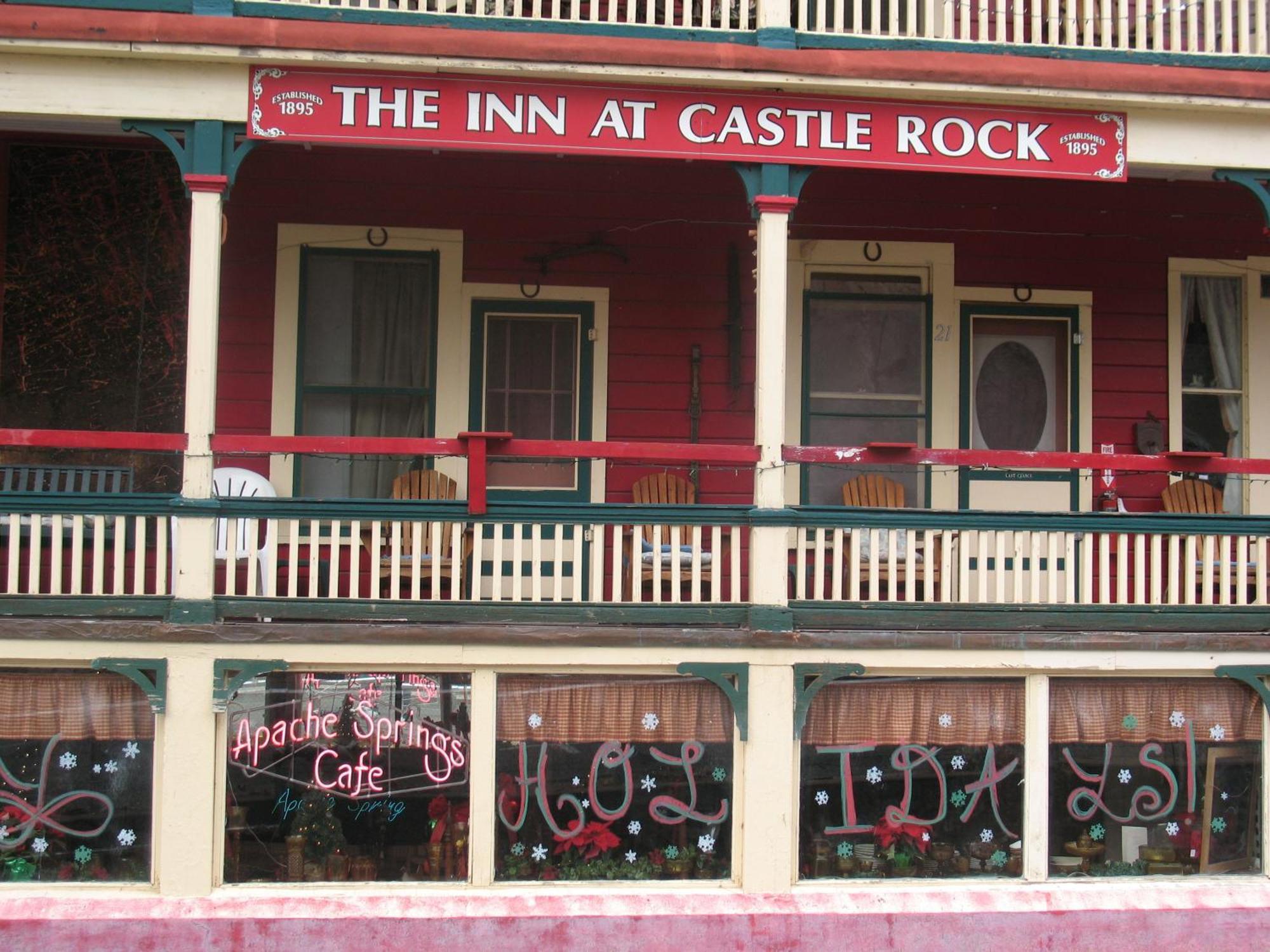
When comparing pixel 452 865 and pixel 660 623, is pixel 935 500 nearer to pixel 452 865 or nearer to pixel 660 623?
pixel 660 623

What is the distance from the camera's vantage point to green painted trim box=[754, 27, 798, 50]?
7.83 meters

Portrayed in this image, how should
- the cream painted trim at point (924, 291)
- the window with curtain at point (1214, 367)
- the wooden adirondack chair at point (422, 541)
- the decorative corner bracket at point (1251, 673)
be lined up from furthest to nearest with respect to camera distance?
the window with curtain at point (1214, 367)
the cream painted trim at point (924, 291)
the decorative corner bracket at point (1251, 673)
the wooden adirondack chair at point (422, 541)

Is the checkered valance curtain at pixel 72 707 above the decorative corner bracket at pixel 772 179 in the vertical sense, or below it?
below

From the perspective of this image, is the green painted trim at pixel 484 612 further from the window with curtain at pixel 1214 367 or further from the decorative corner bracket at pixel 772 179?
the window with curtain at pixel 1214 367

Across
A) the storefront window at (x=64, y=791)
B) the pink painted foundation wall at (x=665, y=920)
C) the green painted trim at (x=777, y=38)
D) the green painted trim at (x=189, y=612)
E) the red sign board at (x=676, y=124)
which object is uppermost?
the green painted trim at (x=777, y=38)

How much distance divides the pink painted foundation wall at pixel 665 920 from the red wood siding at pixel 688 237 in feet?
10.6

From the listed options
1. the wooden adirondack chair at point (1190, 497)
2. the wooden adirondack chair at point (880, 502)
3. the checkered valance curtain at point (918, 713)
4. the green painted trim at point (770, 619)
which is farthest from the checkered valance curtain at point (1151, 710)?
the wooden adirondack chair at point (1190, 497)

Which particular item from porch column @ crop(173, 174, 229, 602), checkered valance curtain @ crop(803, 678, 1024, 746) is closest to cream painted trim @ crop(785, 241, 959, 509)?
checkered valance curtain @ crop(803, 678, 1024, 746)

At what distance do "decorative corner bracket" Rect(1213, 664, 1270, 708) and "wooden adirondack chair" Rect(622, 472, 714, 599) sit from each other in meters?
3.35

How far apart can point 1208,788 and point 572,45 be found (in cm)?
620

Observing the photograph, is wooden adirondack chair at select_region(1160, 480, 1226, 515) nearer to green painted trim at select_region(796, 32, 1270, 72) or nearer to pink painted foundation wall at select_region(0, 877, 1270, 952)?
pink painted foundation wall at select_region(0, 877, 1270, 952)

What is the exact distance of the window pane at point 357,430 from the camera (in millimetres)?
9500

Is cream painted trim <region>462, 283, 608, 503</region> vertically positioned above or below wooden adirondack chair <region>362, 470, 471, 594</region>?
above

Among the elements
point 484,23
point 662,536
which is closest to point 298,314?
point 484,23
